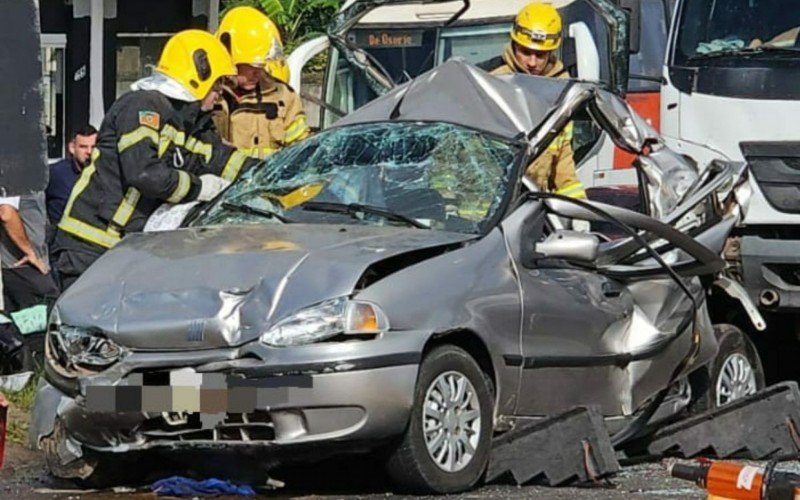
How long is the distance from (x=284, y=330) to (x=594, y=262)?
1.67 m

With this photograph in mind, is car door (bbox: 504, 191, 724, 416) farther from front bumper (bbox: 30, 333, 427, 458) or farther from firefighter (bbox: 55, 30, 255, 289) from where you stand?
firefighter (bbox: 55, 30, 255, 289)

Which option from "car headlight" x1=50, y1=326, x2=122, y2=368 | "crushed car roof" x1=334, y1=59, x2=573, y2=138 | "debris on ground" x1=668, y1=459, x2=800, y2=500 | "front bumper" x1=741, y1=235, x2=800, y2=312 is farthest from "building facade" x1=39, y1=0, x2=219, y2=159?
"debris on ground" x1=668, y1=459, x2=800, y2=500

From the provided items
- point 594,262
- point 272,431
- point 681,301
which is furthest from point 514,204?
point 272,431

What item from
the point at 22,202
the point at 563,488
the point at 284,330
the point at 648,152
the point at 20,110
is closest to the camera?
the point at 20,110

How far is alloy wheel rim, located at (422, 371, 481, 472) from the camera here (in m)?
7.00

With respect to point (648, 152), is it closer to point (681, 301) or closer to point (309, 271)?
point (681, 301)

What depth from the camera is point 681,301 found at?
27.5 ft

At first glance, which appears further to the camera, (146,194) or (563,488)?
(146,194)

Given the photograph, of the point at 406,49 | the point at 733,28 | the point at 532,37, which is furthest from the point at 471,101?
the point at 406,49

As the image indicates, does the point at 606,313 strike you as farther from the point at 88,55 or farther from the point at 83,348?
the point at 88,55

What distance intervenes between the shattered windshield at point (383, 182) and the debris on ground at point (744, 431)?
1457 mm

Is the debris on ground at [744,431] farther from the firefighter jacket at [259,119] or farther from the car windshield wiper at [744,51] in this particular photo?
the firefighter jacket at [259,119]

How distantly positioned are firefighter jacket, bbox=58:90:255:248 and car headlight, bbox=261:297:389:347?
7.31 feet

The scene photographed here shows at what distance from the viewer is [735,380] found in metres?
9.04
